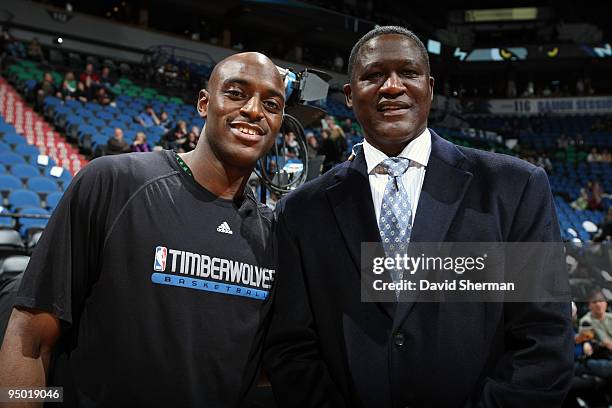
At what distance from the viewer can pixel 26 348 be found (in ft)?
4.28

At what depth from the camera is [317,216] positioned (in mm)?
1413

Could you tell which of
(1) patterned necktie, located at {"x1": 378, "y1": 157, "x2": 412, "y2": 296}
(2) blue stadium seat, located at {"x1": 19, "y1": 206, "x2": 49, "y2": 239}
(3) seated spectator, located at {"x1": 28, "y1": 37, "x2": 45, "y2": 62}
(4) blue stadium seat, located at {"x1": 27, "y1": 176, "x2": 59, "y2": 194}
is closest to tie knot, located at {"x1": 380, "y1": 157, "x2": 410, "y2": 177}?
(1) patterned necktie, located at {"x1": 378, "y1": 157, "x2": 412, "y2": 296}

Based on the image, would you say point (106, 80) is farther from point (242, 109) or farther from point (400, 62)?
point (400, 62)

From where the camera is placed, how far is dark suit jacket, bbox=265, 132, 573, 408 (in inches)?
46.2

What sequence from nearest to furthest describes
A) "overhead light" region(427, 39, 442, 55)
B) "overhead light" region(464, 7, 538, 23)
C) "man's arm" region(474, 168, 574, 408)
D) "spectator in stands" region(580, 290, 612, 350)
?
"man's arm" region(474, 168, 574, 408), "spectator in stands" region(580, 290, 612, 350), "overhead light" region(427, 39, 442, 55), "overhead light" region(464, 7, 538, 23)

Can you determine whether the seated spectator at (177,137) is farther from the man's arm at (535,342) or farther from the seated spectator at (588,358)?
the man's arm at (535,342)

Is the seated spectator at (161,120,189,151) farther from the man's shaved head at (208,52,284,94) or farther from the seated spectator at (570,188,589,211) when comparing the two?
the seated spectator at (570,188,589,211)

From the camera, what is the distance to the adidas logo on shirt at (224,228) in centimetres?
155

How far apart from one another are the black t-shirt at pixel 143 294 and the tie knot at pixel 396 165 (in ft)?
1.58

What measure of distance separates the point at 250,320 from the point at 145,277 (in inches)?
12.4

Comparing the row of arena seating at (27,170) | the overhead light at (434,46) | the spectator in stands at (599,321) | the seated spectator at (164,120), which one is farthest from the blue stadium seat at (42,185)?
the overhead light at (434,46)

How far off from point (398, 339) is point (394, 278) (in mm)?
145

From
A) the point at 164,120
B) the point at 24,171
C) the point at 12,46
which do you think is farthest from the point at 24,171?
the point at 12,46

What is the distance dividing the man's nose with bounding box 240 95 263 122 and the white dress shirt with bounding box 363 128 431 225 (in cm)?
38
